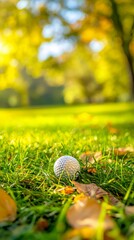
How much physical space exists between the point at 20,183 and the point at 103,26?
1506 cm

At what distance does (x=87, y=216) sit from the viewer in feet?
3.90

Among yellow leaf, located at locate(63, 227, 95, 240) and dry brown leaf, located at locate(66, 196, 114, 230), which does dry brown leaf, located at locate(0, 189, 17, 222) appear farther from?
yellow leaf, located at locate(63, 227, 95, 240)

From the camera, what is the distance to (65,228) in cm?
124

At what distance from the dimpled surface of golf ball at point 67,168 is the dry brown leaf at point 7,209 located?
0.48 meters

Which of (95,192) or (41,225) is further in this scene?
(95,192)

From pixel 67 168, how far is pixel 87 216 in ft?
2.16

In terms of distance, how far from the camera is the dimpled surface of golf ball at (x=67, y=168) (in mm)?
1843

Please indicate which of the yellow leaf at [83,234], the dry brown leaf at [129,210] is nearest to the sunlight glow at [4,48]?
the dry brown leaf at [129,210]

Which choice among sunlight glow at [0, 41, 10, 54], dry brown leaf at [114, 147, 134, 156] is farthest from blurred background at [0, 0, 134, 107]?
dry brown leaf at [114, 147, 134, 156]

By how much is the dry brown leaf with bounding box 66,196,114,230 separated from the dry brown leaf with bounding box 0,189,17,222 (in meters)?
0.24

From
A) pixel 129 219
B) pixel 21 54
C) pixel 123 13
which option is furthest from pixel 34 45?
pixel 129 219

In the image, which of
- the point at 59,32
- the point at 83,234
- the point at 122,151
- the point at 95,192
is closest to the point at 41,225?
the point at 83,234

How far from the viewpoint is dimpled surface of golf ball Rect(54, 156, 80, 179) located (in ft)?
6.05

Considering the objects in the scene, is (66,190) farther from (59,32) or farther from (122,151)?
(59,32)
